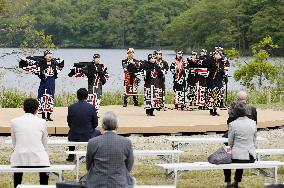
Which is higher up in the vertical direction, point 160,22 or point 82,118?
point 160,22

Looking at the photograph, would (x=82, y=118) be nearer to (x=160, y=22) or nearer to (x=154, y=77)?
(x=154, y=77)

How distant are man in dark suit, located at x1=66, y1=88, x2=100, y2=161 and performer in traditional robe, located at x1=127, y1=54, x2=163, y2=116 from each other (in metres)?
6.80

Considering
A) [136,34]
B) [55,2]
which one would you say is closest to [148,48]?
[136,34]

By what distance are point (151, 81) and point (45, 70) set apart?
293 centimetres

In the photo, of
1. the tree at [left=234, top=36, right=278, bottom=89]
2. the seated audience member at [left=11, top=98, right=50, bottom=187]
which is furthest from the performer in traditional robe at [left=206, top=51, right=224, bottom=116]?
the seated audience member at [left=11, top=98, right=50, bottom=187]

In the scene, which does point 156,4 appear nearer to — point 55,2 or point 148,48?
point 148,48

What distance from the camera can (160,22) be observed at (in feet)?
297

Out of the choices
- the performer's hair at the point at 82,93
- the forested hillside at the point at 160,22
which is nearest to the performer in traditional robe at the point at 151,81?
the performer's hair at the point at 82,93

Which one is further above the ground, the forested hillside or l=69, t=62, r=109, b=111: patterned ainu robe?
the forested hillside

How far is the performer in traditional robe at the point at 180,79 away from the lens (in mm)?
21250

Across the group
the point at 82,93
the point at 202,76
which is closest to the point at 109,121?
the point at 82,93

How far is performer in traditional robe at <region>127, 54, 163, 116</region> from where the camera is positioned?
1947 centimetres

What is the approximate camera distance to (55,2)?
7362 centimetres

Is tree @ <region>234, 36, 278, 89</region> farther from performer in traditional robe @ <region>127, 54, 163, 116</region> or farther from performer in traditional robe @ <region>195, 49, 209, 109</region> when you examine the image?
performer in traditional robe @ <region>127, 54, 163, 116</region>
